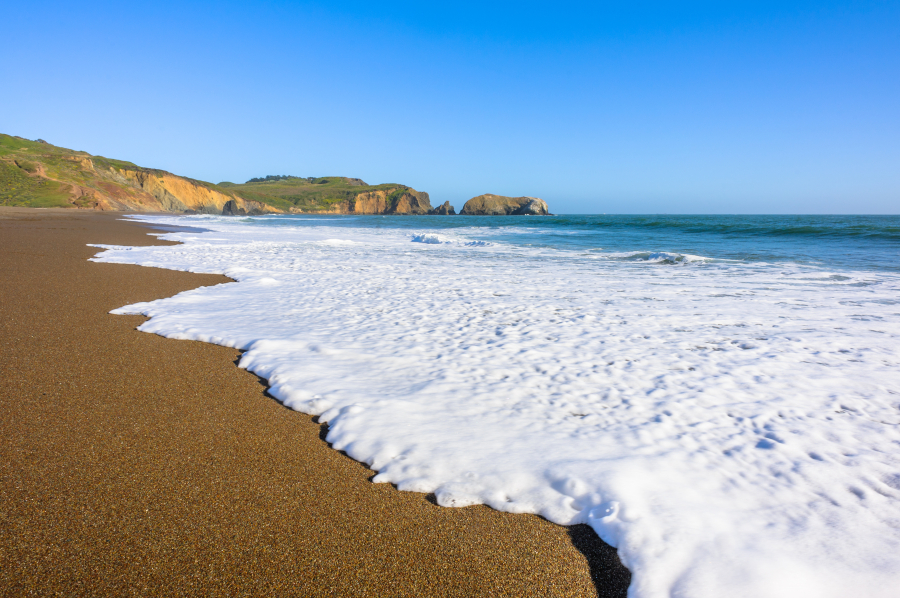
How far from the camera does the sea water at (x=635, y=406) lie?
1.89m

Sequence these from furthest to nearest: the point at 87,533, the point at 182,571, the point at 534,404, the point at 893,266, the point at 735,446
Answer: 1. the point at 893,266
2. the point at 534,404
3. the point at 735,446
4. the point at 87,533
5. the point at 182,571

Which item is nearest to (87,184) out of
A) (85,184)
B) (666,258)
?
(85,184)

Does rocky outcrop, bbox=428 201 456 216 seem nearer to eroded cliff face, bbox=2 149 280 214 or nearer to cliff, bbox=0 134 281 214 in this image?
eroded cliff face, bbox=2 149 280 214

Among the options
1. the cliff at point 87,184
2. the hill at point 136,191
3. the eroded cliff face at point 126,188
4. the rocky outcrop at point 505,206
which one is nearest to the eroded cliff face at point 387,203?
the hill at point 136,191

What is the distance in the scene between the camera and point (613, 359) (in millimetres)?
3973

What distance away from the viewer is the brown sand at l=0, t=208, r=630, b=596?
1624mm

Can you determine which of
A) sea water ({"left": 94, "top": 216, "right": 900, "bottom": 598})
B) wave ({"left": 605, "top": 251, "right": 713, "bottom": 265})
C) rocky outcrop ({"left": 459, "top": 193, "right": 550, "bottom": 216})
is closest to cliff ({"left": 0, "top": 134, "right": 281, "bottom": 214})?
wave ({"left": 605, "top": 251, "right": 713, "bottom": 265})

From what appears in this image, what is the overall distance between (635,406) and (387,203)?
116 metres

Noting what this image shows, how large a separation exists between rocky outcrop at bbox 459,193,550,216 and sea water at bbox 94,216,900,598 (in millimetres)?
91525

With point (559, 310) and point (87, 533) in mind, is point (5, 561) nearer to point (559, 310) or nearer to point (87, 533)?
point (87, 533)

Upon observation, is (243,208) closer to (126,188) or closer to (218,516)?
(126,188)

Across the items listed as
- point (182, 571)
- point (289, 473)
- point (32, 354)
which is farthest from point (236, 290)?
point (182, 571)

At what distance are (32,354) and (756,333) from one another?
6.52 meters

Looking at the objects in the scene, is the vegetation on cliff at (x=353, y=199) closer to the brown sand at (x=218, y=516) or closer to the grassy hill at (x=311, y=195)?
the grassy hill at (x=311, y=195)
